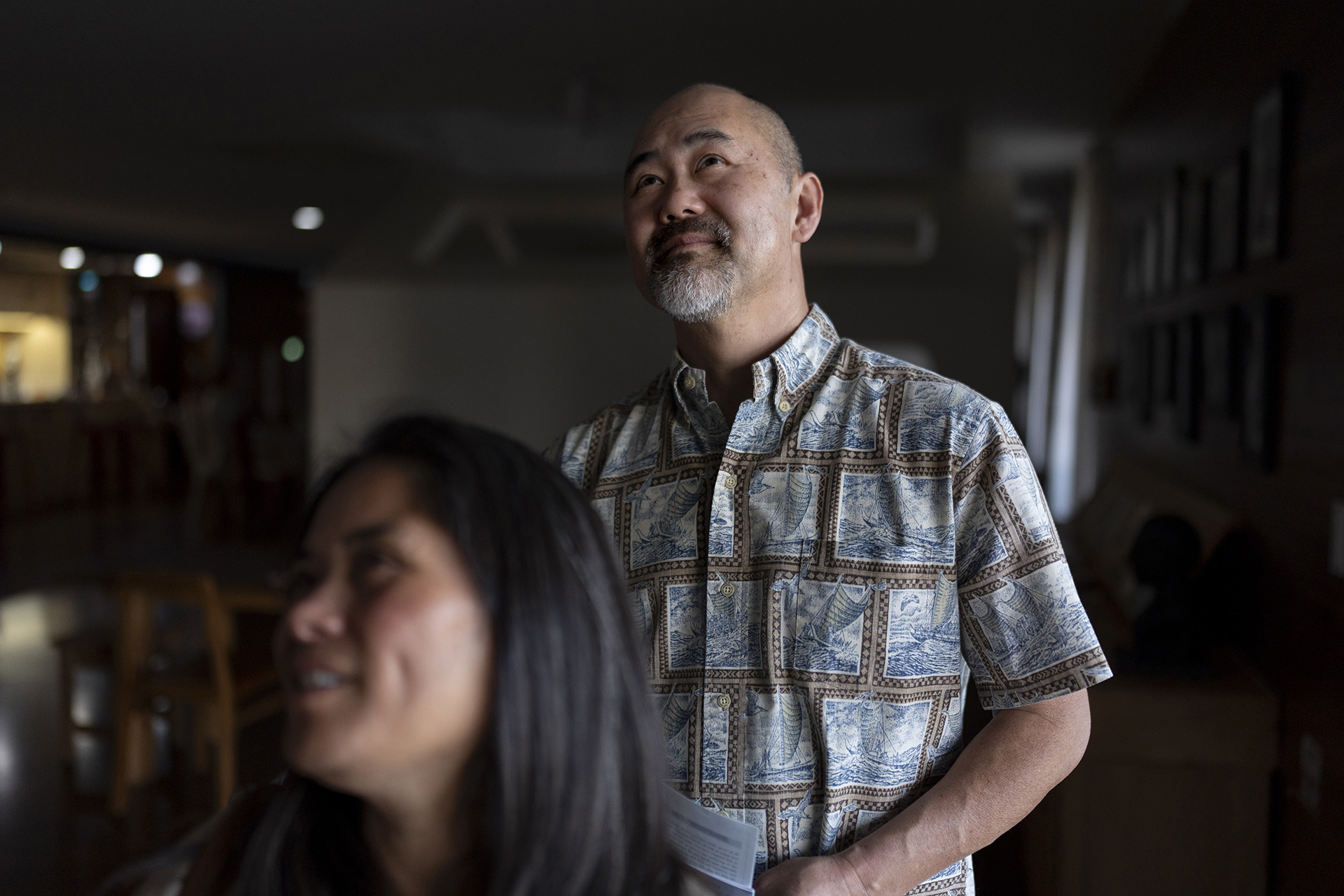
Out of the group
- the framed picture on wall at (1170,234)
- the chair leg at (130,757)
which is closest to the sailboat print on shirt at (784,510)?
the framed picture on wall at (1170,234)

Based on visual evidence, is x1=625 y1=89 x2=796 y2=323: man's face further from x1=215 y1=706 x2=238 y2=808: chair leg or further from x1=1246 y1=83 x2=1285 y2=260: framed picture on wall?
x1=215 y1=706 x2=238 y2=808: chair leg

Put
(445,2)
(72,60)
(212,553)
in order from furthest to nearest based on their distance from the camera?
(212,553) → (72,60) → (445,2)

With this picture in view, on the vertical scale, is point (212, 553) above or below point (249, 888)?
below

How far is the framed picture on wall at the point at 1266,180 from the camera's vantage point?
2.45 meters

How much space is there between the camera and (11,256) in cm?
1090

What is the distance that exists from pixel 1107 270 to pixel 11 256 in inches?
431

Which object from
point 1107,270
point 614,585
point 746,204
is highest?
point 1107,270

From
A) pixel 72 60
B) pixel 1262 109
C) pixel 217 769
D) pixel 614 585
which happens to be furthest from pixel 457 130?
pixel 614 585

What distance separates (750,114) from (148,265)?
12.4m

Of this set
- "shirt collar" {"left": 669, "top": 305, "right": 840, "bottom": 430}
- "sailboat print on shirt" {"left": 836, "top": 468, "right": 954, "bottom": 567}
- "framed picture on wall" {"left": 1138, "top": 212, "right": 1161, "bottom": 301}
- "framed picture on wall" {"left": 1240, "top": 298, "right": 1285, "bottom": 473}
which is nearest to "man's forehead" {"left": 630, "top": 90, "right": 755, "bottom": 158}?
"shirt collar" {"left": 669, "top": 305, "right": 840, "bottom": 430}

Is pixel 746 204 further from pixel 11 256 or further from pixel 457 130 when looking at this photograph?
pixel 11 256

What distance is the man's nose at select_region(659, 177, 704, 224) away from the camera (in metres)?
1.31

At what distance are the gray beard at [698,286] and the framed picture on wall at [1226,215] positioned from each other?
2247 mm

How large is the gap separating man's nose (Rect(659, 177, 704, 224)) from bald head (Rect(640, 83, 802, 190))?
11cm
